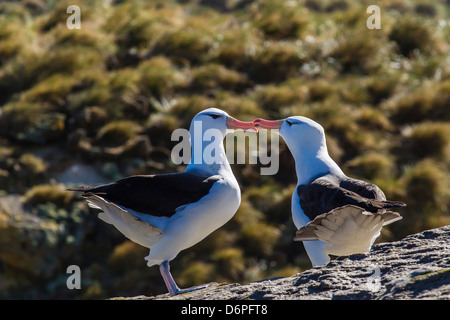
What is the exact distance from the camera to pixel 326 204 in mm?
5516

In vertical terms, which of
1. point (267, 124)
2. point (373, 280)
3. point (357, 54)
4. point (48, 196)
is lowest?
point (373, 280)

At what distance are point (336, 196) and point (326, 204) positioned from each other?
13 cm

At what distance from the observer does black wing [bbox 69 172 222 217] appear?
5637 millimetres

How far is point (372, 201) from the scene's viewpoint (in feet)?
16.8

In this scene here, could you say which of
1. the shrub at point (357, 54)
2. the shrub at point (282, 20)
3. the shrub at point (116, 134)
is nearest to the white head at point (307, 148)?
the shrub at point (116, 134)

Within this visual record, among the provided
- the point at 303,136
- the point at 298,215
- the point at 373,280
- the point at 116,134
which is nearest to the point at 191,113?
the point at 116,134

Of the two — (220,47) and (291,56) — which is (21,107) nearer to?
(220,47)

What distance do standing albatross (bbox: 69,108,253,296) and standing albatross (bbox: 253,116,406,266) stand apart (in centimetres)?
Answer: 71

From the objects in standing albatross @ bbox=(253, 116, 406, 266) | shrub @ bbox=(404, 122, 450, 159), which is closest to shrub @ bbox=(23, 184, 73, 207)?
standing albatross @ bbox=(253, 116, 406, 266)

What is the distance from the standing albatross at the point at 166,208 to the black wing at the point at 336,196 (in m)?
0.63

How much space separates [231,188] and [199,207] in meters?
0.37

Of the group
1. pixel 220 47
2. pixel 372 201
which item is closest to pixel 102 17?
pixel 220 47

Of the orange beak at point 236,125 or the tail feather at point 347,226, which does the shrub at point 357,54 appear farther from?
the tail feather at point 347,226

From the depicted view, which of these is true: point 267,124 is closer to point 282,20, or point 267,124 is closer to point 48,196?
point 48,196
